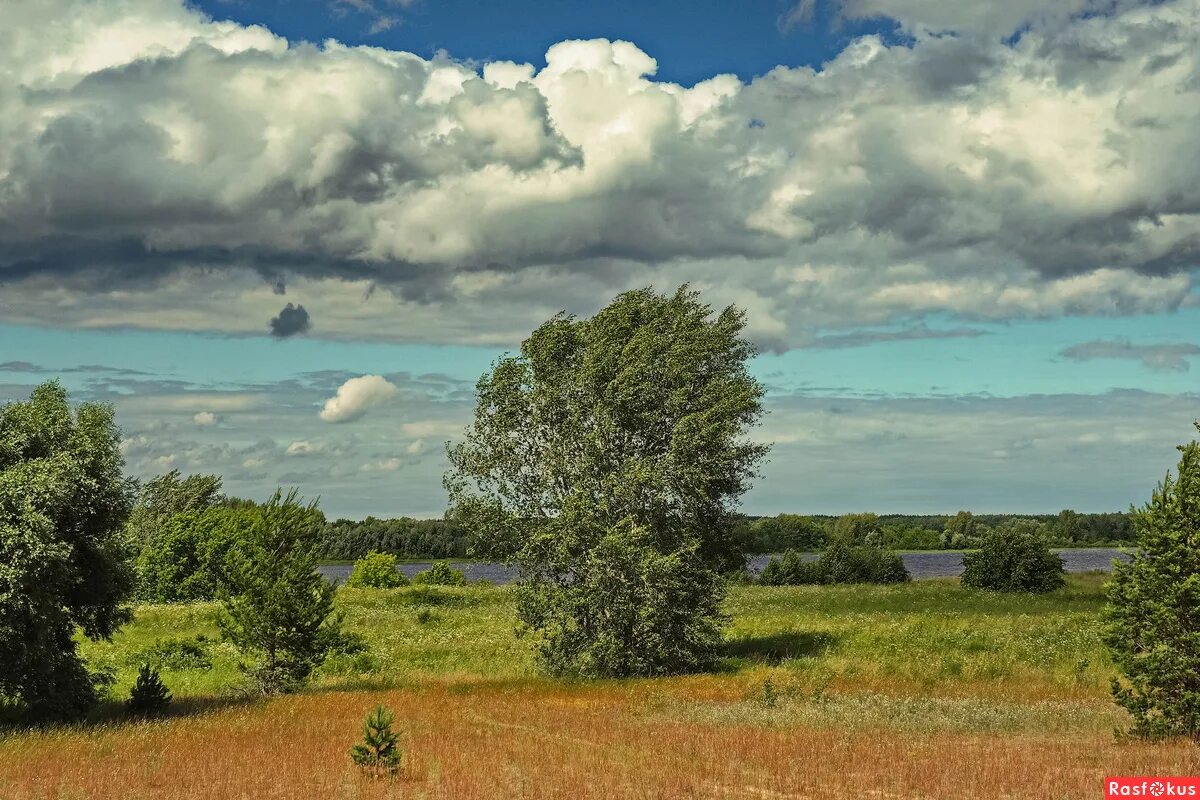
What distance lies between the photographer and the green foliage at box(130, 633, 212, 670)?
50156mm

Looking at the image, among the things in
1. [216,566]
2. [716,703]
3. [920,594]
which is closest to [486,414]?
[716,703]

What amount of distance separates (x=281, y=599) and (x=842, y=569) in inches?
3242

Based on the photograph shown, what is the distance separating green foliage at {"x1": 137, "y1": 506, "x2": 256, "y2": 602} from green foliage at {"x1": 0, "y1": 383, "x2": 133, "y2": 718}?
68.6 meters

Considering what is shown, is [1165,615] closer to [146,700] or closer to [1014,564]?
[146,700]

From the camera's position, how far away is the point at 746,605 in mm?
76125

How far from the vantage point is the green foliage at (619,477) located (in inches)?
1650

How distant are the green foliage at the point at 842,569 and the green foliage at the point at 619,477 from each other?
65.4 metres

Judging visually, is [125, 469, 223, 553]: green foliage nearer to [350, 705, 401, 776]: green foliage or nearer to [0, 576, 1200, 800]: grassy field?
[0, 576, 1200, 800]: grassy field

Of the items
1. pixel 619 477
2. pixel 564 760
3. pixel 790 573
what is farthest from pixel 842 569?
pixel 564 760

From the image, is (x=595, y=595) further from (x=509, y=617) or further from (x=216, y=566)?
(x=216, y=566)

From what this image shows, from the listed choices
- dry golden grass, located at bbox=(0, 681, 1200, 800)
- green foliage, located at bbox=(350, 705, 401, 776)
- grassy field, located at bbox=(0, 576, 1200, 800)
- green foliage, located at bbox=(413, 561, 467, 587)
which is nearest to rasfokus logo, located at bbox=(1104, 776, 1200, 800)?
dry golden grass, located at bbox=(0, 681, 1200, 800)

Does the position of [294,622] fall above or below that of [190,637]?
above

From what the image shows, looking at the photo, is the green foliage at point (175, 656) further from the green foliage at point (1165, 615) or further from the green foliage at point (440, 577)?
the green foliage at point (440, 577)

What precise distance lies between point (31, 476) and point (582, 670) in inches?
856
